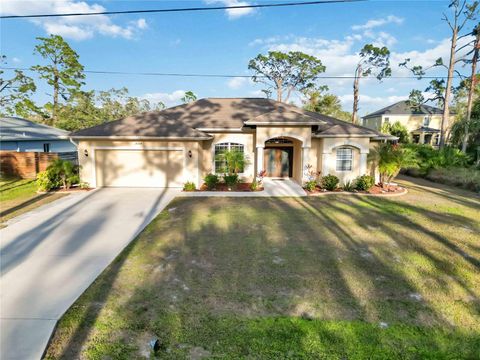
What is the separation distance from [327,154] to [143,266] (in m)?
11.3

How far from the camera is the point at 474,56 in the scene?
20.2 metres

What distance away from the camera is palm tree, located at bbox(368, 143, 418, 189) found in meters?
13.6

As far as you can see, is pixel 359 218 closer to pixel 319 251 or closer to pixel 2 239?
pixel 319 251

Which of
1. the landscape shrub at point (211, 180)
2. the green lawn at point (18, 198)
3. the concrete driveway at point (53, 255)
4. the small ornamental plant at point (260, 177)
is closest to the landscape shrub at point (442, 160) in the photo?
the small ornamental plant at point (260, 177)

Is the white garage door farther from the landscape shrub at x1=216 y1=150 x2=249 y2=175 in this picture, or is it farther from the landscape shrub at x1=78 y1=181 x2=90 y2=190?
the landscape shrub at x1=216 y1=150 x2=249 y2=175

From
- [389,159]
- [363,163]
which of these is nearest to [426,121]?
[389,159]

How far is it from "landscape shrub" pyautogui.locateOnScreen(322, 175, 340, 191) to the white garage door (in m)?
7.33

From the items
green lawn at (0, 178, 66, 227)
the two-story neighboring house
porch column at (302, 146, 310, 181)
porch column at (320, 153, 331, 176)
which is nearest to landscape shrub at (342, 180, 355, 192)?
porch column at (320, 153, 331, 176)

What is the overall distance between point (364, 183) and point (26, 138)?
77.1ft

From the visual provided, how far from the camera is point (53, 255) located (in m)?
6.06

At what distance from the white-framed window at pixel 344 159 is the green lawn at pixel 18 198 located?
13.8 m

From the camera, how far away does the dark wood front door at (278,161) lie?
54.1 feet

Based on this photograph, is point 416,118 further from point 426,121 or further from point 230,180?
point 230,180

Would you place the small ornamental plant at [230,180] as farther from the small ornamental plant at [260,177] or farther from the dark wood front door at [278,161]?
the dark wood front door at [278,161]
